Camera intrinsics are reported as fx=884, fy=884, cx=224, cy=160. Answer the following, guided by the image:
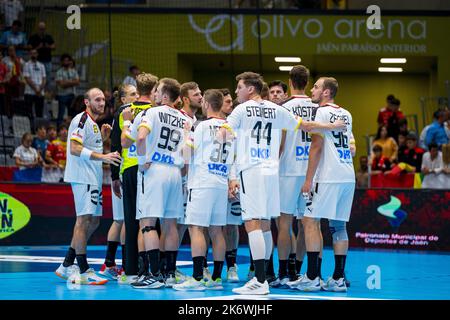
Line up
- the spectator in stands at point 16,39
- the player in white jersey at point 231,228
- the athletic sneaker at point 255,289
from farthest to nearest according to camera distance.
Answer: the spectator in stands at point 16,39, the player in white jersey at point 231,228, the athletic sneaker at point 255,289

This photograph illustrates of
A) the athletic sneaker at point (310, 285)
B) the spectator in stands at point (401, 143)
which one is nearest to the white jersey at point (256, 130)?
the athletic sneaker at point (310, 285)

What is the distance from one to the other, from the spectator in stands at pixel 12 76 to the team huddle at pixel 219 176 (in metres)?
10.8

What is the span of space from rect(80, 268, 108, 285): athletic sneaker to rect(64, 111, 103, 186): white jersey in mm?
1186

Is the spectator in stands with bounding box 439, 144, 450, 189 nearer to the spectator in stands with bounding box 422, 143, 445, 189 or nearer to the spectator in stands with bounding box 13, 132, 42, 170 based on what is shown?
the spectator in stands with bounding box 422, 143, 445, 189

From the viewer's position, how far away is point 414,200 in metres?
17.2

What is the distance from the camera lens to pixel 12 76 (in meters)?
22.0

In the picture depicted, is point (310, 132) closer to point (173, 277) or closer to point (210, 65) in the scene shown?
point (173, 277)

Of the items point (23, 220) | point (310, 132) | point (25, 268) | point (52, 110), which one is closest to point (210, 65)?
point (52, 110)

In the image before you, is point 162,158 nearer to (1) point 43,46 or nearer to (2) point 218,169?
(2) point 218,169

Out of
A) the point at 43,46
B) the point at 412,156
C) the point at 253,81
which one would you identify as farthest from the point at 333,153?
the point at 43,46

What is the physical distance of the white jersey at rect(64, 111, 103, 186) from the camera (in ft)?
37.8

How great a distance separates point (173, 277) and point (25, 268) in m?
3.26

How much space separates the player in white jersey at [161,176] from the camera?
34.8 feet

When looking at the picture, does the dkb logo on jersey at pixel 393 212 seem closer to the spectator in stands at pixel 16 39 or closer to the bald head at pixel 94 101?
the bald head at pixel 94 101
